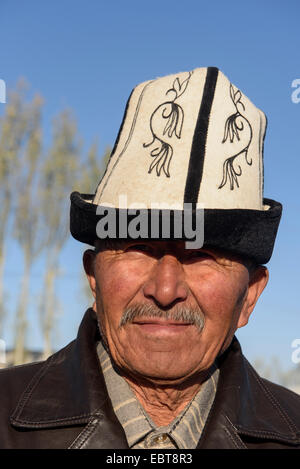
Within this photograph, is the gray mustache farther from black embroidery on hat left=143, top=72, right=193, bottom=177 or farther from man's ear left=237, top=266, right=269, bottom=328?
black embroidery on hat left=143, top=72, right=193, bottom=177

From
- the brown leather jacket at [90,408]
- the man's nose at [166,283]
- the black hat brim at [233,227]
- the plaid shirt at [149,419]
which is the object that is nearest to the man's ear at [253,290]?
the black hat brim at [233,227]

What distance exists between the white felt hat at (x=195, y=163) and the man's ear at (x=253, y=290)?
189mm

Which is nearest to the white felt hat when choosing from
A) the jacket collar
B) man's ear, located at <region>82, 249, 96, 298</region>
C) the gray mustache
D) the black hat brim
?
the black hat brim

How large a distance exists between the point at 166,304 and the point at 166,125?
2.92 feet

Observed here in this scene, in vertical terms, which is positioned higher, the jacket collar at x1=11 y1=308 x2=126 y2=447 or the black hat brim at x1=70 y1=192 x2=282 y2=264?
the black hat brim at x1=70 y1=192 x2=282 y2=264

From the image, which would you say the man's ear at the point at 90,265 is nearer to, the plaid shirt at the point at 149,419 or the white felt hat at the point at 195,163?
the white felt hat at the point at 195,163

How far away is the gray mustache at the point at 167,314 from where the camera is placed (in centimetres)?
281

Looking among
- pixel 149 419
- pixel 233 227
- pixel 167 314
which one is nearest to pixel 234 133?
pixel 233 227

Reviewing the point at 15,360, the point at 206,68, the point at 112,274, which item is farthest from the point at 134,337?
→ the point at 15,360

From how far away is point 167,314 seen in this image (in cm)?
281

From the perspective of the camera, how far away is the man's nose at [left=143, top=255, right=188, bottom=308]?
2.76 m

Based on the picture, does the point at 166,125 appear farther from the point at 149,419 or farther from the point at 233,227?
the point at 149,419

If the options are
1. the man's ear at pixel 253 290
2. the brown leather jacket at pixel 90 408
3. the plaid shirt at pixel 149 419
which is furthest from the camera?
the man's ear at pixel 253 290

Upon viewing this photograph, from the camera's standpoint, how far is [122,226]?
2.87 meters
